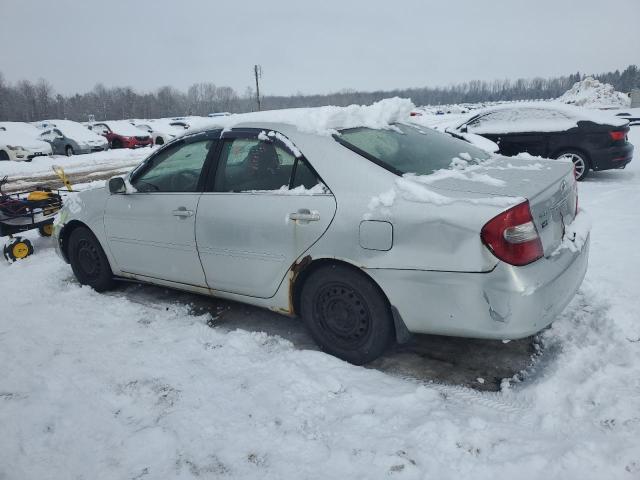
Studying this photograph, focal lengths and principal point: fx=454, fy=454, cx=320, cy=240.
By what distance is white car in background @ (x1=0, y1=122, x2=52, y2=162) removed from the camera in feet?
61.1

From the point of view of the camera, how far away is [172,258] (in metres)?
3.70

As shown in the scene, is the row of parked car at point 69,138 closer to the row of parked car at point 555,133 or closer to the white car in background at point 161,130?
the white car in background at point 161,130

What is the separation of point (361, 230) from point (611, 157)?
288 inches

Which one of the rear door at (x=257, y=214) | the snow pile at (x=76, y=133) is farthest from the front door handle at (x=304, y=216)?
the snow pile at (x=76, y=133)

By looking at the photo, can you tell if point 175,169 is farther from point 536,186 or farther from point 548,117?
point 548,117

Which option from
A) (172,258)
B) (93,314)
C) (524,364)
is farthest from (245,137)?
(524,364)

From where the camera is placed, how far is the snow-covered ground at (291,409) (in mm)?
2158

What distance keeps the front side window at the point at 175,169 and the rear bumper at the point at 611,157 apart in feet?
24.2

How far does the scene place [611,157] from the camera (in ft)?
26.1

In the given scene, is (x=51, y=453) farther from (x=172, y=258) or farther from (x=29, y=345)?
(x=172, y=258)

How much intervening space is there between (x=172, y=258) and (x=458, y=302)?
2315mm

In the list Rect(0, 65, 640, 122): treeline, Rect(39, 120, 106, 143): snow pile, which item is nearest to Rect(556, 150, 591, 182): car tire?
Rect(39, 120, 106, 143): snow pile

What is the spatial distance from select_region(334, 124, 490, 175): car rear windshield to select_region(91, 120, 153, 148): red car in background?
23.0m

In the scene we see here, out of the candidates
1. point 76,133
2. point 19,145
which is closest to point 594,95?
point 76,133
